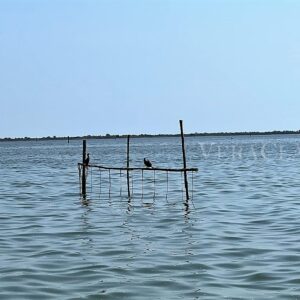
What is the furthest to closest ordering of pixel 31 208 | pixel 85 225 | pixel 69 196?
pixel 69 196 < pixel 31 208 < pixel 85 225

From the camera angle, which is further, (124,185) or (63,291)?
(124,185)

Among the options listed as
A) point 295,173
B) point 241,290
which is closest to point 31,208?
point 241,290

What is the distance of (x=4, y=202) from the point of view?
2716 cm

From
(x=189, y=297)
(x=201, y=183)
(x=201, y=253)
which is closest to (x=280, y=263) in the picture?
Answer: (x=201, y=253)

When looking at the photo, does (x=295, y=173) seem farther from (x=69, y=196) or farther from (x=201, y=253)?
(x=201, y=253)

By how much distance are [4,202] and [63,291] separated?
53.2 feet

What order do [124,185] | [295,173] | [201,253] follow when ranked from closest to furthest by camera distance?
[201,253] < [124,185] < [295,173]

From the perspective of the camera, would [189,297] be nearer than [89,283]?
Yes

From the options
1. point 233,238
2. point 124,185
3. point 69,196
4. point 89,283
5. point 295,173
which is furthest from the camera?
point 295,173

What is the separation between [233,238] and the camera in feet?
54.7

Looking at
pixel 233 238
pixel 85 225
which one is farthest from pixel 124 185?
pixel 233 238

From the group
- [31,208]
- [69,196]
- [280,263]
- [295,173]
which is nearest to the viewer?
[280,263]

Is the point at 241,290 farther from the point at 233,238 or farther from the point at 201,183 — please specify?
the point at 201,183

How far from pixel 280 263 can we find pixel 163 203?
13211 mm
